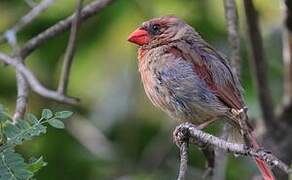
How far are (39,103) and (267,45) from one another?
1.86 meters

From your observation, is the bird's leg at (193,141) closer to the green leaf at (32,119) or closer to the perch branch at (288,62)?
the green leaf at (32,119)

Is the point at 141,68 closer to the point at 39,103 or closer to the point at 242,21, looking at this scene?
the point at 39,103

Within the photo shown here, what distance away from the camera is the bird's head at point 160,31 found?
4.65 metres

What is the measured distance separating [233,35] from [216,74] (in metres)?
0.37

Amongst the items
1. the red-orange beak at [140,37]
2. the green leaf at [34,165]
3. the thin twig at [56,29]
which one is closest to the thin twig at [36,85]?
the thin twig at [56,29]

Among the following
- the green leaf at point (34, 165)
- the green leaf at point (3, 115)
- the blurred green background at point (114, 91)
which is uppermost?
the green leaf at point (3, 115)

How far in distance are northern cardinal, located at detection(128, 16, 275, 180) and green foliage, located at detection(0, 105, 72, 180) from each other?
1066mm

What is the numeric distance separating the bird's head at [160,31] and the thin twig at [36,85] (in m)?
0.61

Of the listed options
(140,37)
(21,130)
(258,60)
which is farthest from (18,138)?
(258,60)

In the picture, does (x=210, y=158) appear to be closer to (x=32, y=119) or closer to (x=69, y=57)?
(x=69, y=57)

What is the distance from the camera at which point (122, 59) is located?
22.7ft

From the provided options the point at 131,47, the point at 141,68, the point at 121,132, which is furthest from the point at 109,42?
the point at 141,68

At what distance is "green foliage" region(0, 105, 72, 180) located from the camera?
9.82ft

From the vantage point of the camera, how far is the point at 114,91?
22.3ft
